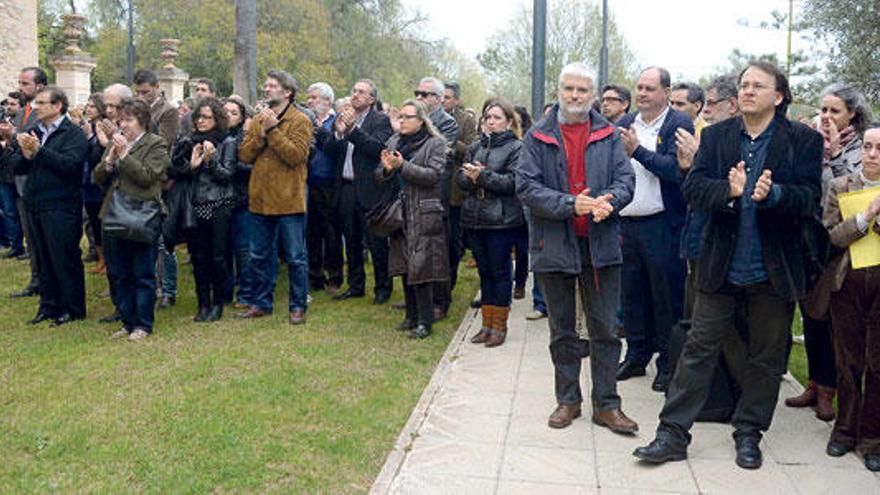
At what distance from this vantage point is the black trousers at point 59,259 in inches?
318

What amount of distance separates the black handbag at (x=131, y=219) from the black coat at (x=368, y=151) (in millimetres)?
2017

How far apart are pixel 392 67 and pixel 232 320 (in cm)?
3502

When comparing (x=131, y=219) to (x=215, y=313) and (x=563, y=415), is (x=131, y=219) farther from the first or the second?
(x=563, y=415)

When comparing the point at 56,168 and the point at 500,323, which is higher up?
the point at 56,168

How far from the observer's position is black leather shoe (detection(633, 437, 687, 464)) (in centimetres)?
490

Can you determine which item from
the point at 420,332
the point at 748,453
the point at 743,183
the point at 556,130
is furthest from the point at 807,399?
the point at 420,332

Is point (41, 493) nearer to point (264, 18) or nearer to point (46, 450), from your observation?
point (46, 450)

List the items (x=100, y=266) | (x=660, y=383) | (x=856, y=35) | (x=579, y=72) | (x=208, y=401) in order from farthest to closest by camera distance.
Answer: (x=856, y=35) < (x=100, y=266) < (x=660, y=383) < (x=208, y=401) < (x=579, y=72)

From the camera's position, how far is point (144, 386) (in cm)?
627

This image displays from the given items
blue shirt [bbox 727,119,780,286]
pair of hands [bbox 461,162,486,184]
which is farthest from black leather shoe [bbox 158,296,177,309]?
blue shirt [bbox 727,119,780,286]

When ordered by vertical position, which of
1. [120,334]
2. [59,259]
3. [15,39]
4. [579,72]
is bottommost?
[120,334]

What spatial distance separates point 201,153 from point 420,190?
2.09 meters

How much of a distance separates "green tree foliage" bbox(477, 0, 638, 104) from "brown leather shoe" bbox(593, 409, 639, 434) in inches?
1182

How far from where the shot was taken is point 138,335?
25.2 ft
